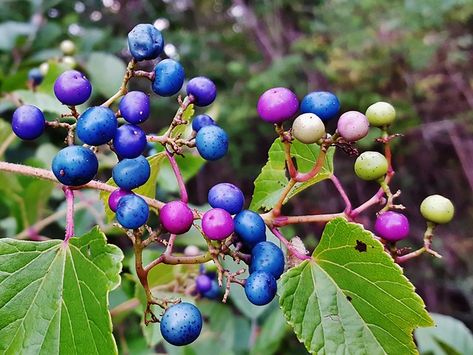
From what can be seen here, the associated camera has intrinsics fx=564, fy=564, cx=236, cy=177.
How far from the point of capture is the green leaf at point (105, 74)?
248 centimetres

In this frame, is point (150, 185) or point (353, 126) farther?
point (150, 185)

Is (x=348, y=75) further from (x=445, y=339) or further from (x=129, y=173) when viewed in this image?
(x=129, y=173)

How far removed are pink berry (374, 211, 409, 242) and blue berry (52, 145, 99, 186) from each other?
0.56 m

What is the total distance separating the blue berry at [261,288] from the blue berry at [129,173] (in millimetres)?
256

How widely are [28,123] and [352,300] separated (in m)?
0.68

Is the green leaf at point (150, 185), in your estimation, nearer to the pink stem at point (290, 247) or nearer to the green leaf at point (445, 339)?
the pink stem at point (290, 247)

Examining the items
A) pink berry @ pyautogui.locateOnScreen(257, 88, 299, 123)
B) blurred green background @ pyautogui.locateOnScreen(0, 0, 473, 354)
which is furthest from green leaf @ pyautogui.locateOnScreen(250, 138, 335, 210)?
blurred green background @ pyautogui.locateOnScreen(0, 0, 473, 354)

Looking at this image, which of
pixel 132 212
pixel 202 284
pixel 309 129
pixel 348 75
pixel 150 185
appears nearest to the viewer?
pixel 132 212

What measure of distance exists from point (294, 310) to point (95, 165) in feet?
1.43

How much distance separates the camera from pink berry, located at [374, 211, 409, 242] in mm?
1085

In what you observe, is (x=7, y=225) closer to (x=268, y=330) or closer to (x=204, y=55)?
(x=268, y=330)

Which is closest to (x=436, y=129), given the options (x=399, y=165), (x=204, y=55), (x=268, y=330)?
(x=399, y=165)

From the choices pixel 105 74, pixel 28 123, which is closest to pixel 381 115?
pixel 28 123

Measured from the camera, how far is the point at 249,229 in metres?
1.00
